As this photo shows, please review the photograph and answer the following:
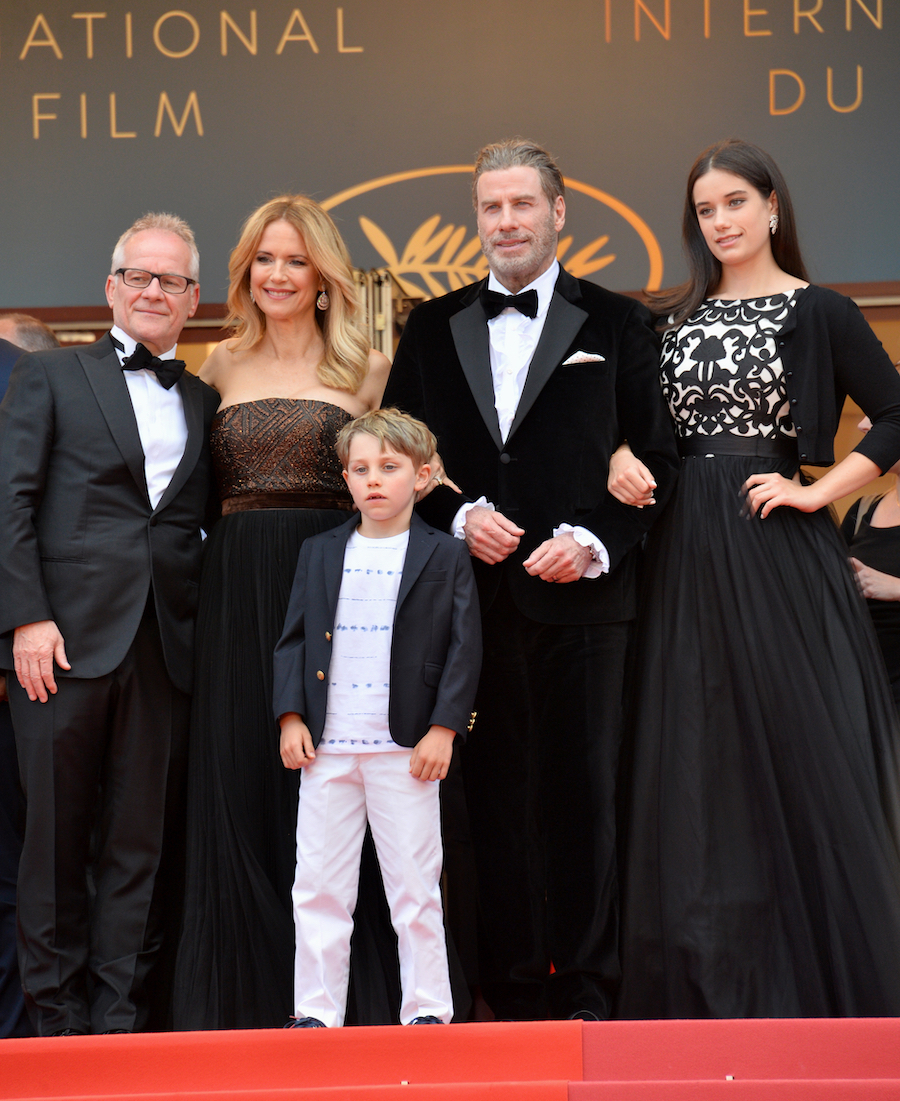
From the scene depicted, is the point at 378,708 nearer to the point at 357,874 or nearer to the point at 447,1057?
the point at 357,874

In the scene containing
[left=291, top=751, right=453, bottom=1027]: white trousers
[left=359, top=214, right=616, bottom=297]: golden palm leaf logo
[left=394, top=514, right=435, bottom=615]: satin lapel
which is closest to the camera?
[left=291, top=751, right=453, bottom=1027]: white trousers

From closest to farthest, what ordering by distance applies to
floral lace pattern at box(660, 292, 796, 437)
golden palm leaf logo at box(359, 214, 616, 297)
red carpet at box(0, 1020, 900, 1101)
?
red carpet at box(0, 1020, 900, 1101), floral lace pattern at box(660, 292, 796, 437), golden palm leaf logo at box(359, 214, 616, 297)

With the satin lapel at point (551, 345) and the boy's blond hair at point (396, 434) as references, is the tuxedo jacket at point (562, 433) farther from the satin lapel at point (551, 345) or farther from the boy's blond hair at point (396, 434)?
the boy's blond hair at point (396, 434)

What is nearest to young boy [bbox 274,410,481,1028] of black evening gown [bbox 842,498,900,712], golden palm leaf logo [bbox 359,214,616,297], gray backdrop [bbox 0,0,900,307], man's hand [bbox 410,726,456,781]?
man's hand [bbox 410,726,456,781]

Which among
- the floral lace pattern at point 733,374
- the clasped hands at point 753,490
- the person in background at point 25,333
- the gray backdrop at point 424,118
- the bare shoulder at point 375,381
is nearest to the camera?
the clasped hands at point 753,490

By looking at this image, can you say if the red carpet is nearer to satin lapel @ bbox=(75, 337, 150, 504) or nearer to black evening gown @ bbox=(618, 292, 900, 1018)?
black evening gown @ bbox=(618, 292, 900, 1018)

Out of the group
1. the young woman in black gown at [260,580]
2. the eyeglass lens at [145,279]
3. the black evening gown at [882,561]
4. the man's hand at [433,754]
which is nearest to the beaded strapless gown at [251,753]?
the young woman in black gown at [260,580]

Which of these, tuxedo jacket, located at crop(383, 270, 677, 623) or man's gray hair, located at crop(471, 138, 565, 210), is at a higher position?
man's gray hair, located at crop(471, 138, 565, 210)

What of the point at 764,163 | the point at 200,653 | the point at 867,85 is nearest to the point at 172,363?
the point at 200,653

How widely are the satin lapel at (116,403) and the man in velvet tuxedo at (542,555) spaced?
672 millimetres

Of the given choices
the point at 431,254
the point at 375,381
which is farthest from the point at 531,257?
the point at 431,254

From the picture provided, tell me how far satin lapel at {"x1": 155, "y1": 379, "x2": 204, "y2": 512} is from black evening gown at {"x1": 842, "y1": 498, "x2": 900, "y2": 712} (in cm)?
182

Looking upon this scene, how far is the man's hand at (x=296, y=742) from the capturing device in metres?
2.60

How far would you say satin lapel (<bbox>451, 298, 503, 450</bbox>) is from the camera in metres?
2.92
